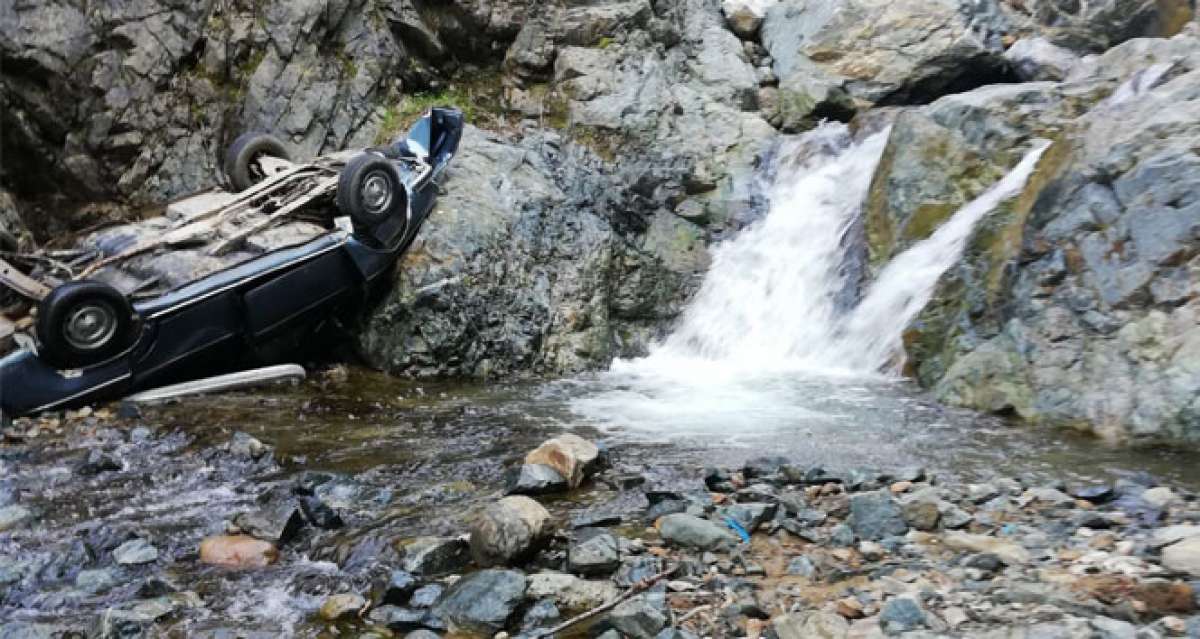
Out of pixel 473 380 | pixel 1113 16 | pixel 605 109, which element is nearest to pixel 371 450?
pixel 473 380

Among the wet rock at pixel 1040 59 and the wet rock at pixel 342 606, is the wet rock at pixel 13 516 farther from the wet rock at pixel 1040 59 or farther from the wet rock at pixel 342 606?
the wet rock at pixel 1040 59

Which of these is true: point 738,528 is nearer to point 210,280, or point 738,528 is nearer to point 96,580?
point 96,580

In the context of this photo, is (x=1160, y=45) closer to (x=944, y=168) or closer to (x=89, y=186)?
(x=944, y=168)

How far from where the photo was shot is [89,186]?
12.5m

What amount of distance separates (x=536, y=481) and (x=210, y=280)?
4.69 m

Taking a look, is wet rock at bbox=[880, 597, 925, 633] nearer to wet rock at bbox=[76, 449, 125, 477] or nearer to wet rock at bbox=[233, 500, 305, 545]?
wet rock at bbox=[233, 500, 305, 545]

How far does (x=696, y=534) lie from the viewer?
470 cm

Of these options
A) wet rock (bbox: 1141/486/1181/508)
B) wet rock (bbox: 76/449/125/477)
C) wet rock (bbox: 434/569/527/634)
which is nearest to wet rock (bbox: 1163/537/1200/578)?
wet rock (bbox: 1141/486/1181/508)

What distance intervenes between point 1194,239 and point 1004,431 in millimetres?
2130

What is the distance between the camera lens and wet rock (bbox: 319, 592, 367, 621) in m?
4.18

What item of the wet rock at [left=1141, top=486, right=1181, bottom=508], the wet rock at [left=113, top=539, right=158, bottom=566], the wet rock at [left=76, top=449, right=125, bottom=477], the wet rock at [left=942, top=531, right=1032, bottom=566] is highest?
the wet rock at [left=1141, top=486, right=1181, bottom=508]

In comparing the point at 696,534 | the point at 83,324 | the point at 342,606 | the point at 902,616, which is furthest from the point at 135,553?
the point at 902,616

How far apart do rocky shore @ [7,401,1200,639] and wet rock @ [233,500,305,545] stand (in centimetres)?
1

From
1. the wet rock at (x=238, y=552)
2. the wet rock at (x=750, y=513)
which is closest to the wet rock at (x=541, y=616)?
the wet rock at (x=750, y=513)
